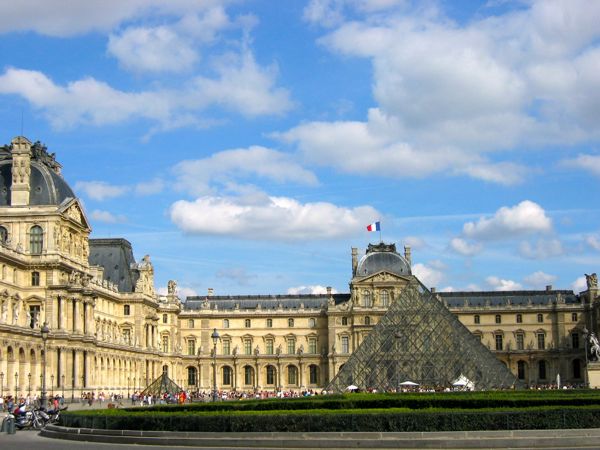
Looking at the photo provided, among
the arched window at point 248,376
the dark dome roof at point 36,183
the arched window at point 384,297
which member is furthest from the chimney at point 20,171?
the arched window at point 384,297

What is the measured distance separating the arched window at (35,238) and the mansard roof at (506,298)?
5290cm

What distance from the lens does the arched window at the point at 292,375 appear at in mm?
102787

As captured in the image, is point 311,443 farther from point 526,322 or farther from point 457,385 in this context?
point 526,322

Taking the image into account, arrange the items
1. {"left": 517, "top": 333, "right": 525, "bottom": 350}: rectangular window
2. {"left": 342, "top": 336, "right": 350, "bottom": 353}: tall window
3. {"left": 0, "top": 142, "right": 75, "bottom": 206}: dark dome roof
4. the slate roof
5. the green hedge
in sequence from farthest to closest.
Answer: {"left": 517, "top": 333, "right": 525, "bottom": 350}: rectangular window < {"left": 342, "top": 336, "right": 350, "bottom": 353}: tall window < the slate roof < {"left": 0, "top": 142, "right": 75, "bottom": 206}: dark dome roof < the green hedge

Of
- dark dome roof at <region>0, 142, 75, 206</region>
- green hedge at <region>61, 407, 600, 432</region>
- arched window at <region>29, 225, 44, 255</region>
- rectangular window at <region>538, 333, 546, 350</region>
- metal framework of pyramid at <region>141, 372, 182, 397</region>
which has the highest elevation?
dark dome roof at <region>0, 142, 75, 206</region>

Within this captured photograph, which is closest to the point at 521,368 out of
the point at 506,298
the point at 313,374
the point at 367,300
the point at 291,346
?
the point at 506,298

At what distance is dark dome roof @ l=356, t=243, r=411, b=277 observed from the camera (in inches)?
3971

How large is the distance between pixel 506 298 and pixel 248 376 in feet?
95.7

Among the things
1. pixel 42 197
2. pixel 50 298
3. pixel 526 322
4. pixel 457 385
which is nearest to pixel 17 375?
pixel 50 298

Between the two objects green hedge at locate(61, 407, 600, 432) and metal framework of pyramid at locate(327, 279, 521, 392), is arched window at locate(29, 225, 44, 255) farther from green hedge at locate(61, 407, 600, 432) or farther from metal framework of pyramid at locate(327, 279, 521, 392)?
green hedge at locate(61, 407, 600, 432)

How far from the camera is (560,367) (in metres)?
99.7

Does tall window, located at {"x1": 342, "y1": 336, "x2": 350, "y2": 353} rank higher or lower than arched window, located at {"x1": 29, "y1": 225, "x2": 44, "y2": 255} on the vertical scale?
lower

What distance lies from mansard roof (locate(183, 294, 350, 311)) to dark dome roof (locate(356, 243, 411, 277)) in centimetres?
580

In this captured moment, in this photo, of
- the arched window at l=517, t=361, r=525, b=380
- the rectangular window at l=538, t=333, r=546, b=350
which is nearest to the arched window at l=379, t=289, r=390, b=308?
the arched window at l=517, t=361, r=525, b=380
